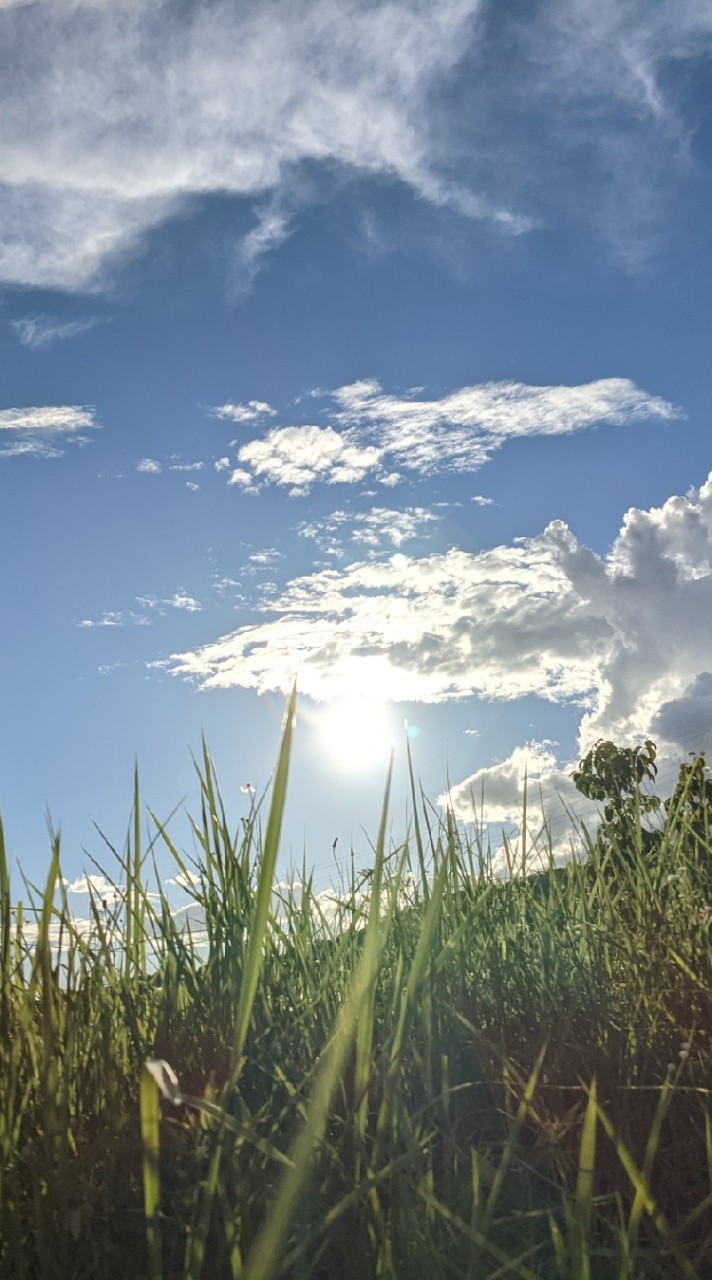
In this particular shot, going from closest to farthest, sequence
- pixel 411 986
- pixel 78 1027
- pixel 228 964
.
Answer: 1. pixel 411 986
2. pixel 78 1027
3. pixel 228 964

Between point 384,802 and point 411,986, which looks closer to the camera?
point 384,802

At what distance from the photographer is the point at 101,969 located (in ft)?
7.66

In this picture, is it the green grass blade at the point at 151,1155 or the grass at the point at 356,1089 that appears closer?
the green grass blade at the point at 151,1155

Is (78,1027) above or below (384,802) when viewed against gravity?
below

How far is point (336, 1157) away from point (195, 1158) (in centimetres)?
26

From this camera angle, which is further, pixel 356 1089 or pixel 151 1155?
pixel 356 1089

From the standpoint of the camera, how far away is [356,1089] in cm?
188

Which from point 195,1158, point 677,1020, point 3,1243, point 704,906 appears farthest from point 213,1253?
point 704,906

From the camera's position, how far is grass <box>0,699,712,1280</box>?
4.98 feet

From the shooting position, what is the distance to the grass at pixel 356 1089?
1.52 meters

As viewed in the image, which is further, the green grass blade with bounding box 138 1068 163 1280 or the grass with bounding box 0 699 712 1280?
the grass with bounding box 0 699 712 1280

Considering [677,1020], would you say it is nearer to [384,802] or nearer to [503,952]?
[503,952]

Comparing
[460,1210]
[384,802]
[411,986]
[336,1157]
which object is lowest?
[460,1210]

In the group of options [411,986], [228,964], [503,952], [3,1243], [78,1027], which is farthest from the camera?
[503,952]
